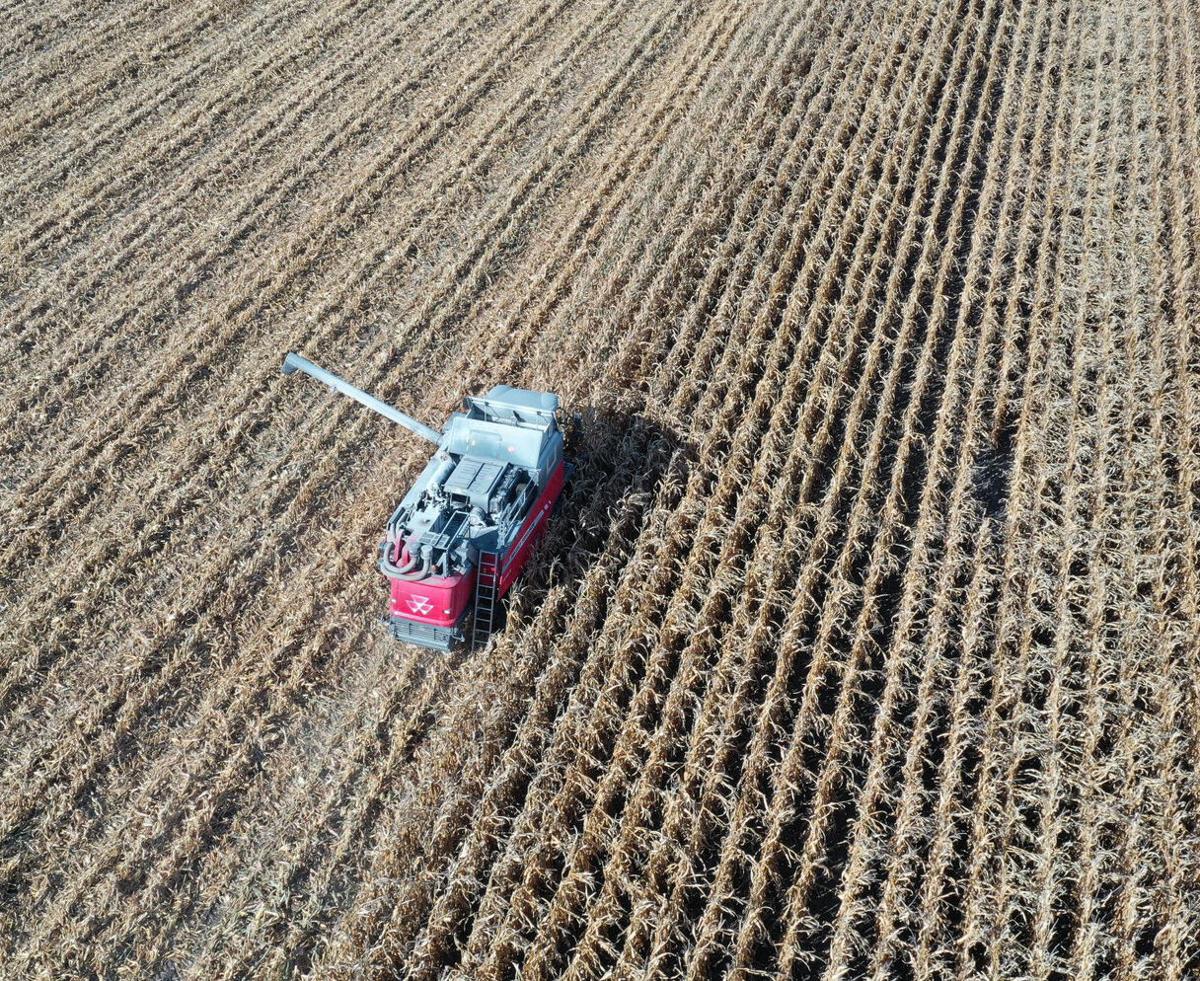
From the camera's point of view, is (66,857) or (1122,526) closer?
(66,857)

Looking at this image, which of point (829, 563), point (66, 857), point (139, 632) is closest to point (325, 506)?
point (139, 632)

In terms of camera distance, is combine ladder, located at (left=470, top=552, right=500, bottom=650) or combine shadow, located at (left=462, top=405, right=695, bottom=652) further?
combine shadow, located at (left=462, top=405, right=695, bottom=652)

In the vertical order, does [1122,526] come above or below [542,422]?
below

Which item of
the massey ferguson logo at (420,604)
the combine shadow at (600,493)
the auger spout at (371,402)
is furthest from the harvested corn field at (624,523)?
the auger spout at (371,402)

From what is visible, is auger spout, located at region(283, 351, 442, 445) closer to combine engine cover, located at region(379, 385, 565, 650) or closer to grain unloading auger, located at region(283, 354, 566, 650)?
grain unloading auger, located at region(283, 354, 566, 650)

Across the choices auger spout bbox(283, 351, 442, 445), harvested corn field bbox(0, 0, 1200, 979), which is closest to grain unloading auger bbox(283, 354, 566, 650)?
auger spout bbox(283, 351, 442, 445)

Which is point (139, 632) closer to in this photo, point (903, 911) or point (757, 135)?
point (903, 911)
